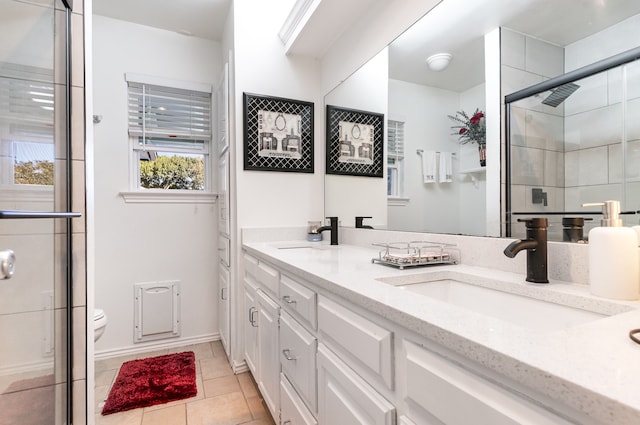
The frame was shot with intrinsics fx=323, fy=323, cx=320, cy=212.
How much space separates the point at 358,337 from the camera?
81 centimetres

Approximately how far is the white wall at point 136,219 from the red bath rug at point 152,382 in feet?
1.01

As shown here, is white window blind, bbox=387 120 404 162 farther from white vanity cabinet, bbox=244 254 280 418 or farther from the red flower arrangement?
white vanity cabinet, bbox=244 254 280 418

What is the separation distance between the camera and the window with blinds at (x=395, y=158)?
5.60 feet

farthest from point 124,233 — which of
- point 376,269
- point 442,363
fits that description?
point 442,363

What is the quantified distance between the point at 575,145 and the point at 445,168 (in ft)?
1.71

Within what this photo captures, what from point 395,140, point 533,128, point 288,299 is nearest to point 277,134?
point 395,140

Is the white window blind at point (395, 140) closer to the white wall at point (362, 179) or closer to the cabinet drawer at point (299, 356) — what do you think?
the white wall at point (362, 179)

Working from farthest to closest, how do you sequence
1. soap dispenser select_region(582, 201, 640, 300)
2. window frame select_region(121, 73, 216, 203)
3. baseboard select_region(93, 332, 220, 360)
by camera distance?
1. window frame select_region(121, 73, 216, 203)
2. baseboard select_region(93, 332, 220, 360)
3. soap dispenser select_region(582, 201, 640, 300)

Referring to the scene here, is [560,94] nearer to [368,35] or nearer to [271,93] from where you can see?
[368,35]

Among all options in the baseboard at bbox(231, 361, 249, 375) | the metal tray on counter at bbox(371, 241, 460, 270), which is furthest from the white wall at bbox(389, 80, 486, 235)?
the baseboard at bbox(231, 361, 249, 375)

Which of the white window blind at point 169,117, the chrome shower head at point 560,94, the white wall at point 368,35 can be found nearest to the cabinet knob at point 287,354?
the chrome shower head at point 560,94

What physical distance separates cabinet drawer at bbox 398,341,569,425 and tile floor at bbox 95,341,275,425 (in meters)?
1.38

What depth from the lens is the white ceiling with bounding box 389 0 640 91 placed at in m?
0.91

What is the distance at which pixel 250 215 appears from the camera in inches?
86.7
